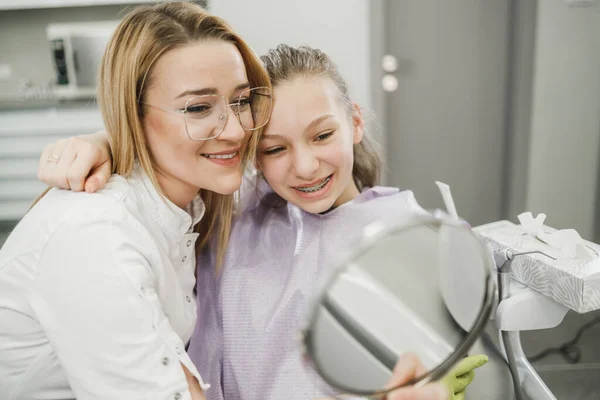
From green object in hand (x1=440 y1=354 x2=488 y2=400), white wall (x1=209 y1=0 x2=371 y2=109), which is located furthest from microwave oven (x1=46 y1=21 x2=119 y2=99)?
green object in hand (x1=440 y1=354 x2=488 y2=400)

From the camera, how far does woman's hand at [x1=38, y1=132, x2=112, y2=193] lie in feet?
2.72

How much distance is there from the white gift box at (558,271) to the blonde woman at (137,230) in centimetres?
62

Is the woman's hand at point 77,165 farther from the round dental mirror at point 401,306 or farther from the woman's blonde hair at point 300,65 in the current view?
the round dental mirror at point 401,306

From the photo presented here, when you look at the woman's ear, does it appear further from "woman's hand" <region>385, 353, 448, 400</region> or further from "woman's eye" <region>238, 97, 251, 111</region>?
"woman's hand" <region>385, 353, 448, 400</region>

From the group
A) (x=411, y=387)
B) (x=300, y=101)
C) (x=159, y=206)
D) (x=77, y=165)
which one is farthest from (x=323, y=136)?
(x=411, y=387)

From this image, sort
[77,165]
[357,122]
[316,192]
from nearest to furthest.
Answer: [77,165], [316,192], [357,122]

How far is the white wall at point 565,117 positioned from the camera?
245 cm

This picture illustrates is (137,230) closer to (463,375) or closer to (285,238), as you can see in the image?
(285,238)

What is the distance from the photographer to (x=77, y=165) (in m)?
0.84

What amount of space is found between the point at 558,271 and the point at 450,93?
2.00 m

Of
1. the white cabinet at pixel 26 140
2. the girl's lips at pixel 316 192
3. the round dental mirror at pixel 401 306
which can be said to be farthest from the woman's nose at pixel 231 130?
the white cabinet at pixel 26 140

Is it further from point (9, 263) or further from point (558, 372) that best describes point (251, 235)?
point (558, 372)

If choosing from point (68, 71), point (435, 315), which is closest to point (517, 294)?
point (435, 315)

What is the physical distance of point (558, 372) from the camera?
1.87 m
